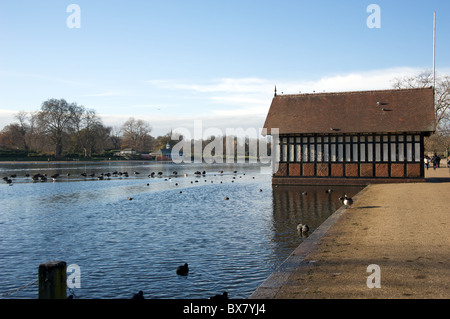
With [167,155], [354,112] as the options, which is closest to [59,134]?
[167,155]

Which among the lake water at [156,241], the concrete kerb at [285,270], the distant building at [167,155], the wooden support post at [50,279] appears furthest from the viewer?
the distant building at [167,155]

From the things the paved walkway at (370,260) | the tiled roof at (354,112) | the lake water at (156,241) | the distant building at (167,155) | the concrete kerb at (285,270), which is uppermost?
the tiled roof at (354,112)

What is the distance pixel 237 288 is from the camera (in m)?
8.46

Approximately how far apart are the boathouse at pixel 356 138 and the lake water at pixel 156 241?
7.36 metres

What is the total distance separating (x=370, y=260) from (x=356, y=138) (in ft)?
77.1

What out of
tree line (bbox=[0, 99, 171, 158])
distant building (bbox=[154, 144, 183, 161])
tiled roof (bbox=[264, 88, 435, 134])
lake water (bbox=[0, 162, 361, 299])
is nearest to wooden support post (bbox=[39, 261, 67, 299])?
lake water (bbox=[0, 162, 361, 299])

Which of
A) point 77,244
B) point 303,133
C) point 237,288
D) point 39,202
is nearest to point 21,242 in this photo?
point 77,244

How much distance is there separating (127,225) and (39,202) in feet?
34.5

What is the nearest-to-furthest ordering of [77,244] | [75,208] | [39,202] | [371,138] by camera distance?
[77,244] → [75,208] → [39,202] → [371,138]

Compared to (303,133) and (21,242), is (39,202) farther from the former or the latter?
(303,133)

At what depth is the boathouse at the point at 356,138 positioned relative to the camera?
3005 cm

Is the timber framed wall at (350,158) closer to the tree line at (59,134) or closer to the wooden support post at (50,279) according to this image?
the wooden support post at (50,279)

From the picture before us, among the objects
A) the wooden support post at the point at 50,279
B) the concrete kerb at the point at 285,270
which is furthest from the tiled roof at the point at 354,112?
the wooden support post at the point at 50,279
